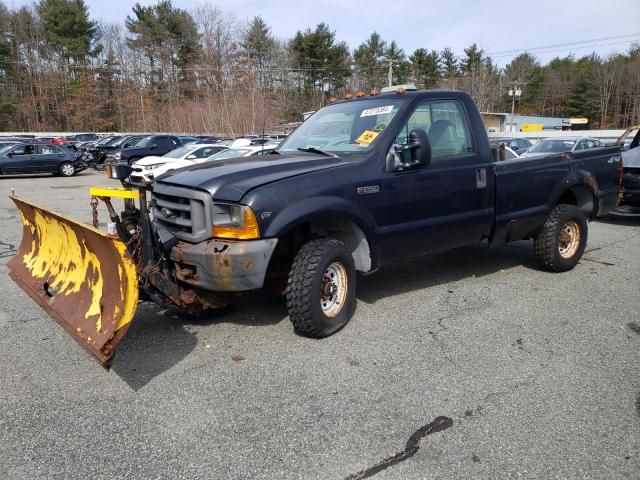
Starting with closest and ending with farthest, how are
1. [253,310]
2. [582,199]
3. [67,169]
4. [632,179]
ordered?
[253,310] → [582,199] → [632,179] → [67,169]

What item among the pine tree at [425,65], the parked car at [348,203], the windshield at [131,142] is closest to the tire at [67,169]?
the windshield at [131,142]

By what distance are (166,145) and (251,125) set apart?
16736mm

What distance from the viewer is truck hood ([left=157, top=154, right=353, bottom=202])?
152 inches

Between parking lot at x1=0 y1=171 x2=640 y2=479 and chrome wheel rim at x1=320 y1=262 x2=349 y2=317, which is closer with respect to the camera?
parking lot at x1=0 y1=171 x2=640 y2=479

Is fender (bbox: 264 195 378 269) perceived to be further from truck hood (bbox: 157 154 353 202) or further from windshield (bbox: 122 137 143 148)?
windshield (bbox: 122 137 143 148)

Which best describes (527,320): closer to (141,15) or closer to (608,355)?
(608,355)

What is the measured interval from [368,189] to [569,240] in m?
3.28

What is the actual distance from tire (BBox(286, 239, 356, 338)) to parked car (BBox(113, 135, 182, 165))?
67.3 feet

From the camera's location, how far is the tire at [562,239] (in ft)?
19.5

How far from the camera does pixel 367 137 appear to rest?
472 cm

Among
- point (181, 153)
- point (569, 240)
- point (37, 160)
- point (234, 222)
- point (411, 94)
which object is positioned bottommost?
point (569, 240)

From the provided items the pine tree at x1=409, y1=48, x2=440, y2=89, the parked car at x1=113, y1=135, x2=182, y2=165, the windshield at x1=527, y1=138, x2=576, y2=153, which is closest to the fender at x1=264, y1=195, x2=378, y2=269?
the windshield at x1=527, y1=138, x2=576, y2=153

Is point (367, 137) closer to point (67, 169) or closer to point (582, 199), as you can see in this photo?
point (582, 199)

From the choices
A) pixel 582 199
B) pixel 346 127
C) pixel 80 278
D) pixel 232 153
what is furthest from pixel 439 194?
pixel 232 153
